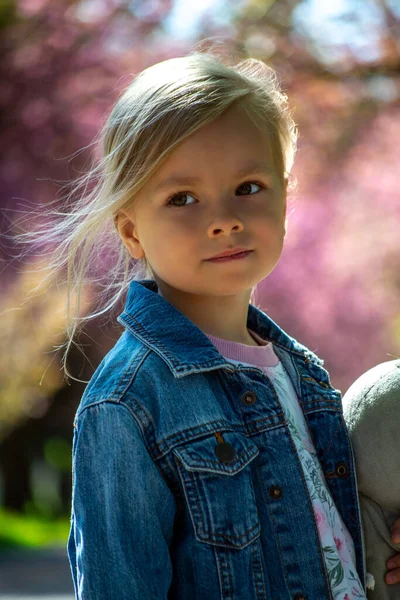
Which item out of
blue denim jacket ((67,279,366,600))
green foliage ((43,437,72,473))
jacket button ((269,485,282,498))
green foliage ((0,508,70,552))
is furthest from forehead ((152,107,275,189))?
green foliage ((43,437,72,473))

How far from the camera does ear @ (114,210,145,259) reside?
1.77 metres

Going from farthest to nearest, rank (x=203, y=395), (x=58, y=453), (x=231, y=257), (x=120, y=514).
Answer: (x=58, y=453), (x=231, y=257), (x=203, y=395), (x=120, y=514)

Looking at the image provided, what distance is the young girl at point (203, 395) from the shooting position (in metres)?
1.44

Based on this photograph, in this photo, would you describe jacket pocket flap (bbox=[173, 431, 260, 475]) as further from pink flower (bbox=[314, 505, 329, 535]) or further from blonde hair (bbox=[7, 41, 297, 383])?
blonde hair (bbox=[7, 41, 297, 383])

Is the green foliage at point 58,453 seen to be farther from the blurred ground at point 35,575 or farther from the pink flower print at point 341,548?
the pink flower print at point 341,548

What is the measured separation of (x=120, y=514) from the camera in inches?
55.5

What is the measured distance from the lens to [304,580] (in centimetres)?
153

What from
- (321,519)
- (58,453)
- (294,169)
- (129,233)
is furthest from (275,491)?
(58,453)

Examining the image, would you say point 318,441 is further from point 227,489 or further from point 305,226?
point 305,226

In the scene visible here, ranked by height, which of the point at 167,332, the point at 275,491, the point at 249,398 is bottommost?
the point at 275,491

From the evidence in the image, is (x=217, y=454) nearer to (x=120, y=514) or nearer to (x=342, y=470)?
(x=120, y=514)

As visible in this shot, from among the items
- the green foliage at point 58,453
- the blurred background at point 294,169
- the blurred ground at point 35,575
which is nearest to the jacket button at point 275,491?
the blurred background at point 294,169

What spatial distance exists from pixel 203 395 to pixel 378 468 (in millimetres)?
361

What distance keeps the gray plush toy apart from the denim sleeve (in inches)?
15.9
